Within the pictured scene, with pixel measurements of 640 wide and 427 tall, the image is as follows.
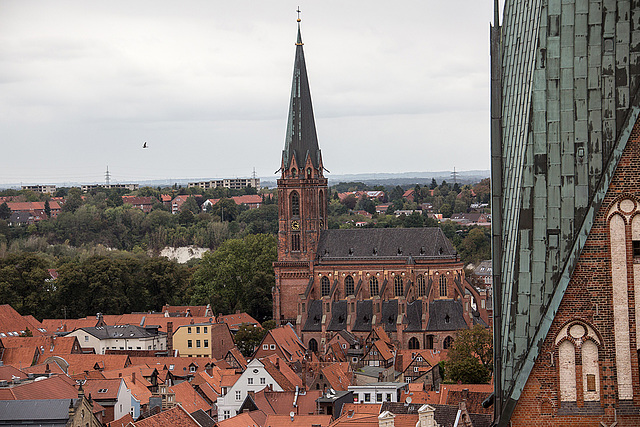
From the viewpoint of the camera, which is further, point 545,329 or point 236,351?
point 236,351

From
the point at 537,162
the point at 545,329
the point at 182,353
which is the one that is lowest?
the point at 182,353

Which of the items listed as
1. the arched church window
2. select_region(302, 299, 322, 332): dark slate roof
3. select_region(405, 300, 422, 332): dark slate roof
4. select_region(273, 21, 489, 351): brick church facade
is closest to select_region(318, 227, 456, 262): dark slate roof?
select_region(273, 21, 489, 351): brick church facade

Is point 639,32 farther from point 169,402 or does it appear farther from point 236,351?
point 236,351

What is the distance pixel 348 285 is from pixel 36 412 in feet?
173

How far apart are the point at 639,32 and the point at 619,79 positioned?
2.58 feet

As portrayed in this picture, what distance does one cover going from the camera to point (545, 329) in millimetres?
16797

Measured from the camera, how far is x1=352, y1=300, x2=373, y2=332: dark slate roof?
101 metres

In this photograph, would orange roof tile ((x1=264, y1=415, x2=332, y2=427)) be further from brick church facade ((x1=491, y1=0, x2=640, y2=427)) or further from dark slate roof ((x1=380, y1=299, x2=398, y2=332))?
brick church facade ((x1=491, y1=0, x2=640, y2=427))

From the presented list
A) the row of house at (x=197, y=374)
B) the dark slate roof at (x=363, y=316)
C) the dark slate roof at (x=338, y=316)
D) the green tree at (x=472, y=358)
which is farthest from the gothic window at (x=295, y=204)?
the green tree at (x=472, y=358)

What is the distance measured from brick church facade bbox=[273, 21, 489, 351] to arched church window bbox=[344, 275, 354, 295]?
0.33 ft

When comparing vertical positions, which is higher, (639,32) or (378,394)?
(639,32)

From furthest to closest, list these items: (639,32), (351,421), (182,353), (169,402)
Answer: (182,353) → (169,402) → (351,421) → (639,32)

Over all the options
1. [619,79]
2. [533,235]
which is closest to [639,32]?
[619,79]

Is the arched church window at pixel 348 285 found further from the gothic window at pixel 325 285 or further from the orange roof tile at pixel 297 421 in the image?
the orange roof tile at pixel 297 421
